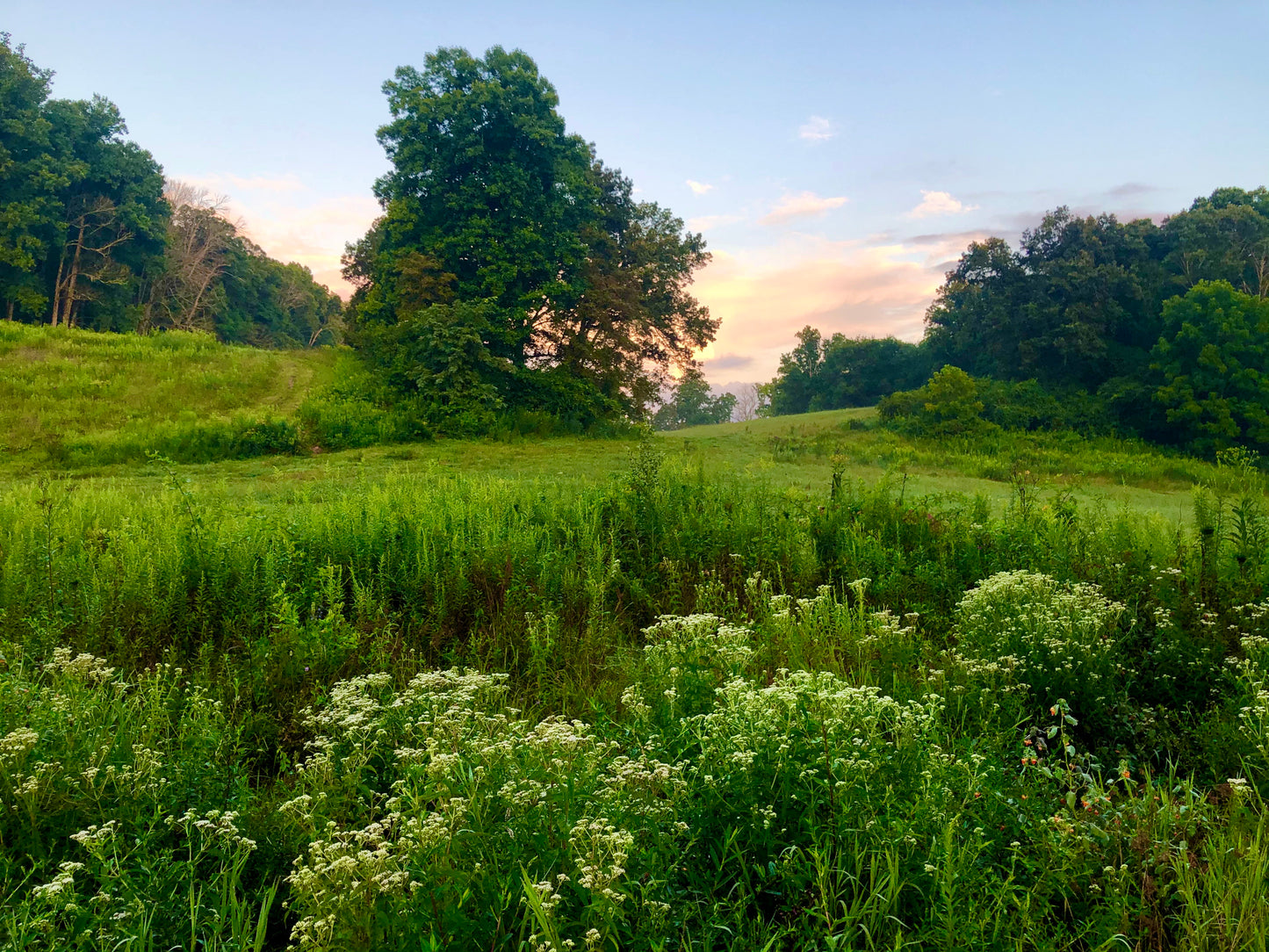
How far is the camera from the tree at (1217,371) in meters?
29.2

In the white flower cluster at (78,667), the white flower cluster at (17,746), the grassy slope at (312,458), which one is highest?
the grassy slope at (312,458)

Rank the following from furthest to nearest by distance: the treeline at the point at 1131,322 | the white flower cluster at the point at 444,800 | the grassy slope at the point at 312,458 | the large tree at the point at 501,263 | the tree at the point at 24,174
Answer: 1. the tree at the point at 24,174
2. the treeline at the point at 1131,322
3. the large tree at the point at 501,263
4. the grassy slope at the point at 312,458
5. the white flower cluster at the point at 444,800

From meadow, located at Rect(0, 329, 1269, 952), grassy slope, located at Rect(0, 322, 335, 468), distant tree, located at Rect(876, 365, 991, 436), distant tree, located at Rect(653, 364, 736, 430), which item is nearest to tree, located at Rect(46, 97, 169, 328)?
grassy slope, located at Rect(0, 322, 335, 468)

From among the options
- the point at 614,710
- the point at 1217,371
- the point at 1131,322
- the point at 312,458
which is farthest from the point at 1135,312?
the point at 614,710

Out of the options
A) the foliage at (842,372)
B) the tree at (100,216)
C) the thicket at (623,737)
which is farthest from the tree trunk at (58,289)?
the foliage at (842,372)

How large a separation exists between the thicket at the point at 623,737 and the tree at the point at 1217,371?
2873 cm

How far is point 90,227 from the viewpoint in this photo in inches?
1478

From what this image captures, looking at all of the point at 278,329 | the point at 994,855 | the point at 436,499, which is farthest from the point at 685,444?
the point at 278,329

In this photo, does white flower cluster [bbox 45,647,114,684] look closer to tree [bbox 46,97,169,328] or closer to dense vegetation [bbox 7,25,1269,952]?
dense vegetation [bbox 7,25,1269,952]

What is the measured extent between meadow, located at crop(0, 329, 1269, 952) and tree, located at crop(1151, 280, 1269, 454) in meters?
28.3

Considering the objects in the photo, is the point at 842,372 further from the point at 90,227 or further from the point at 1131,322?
the point at 90,227

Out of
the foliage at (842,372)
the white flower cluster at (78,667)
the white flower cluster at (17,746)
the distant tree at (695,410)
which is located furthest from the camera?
the distant tree at (695,410)

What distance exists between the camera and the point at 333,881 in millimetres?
2150

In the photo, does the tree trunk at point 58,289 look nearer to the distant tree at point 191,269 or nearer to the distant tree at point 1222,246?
the distant tree at point 191,269
